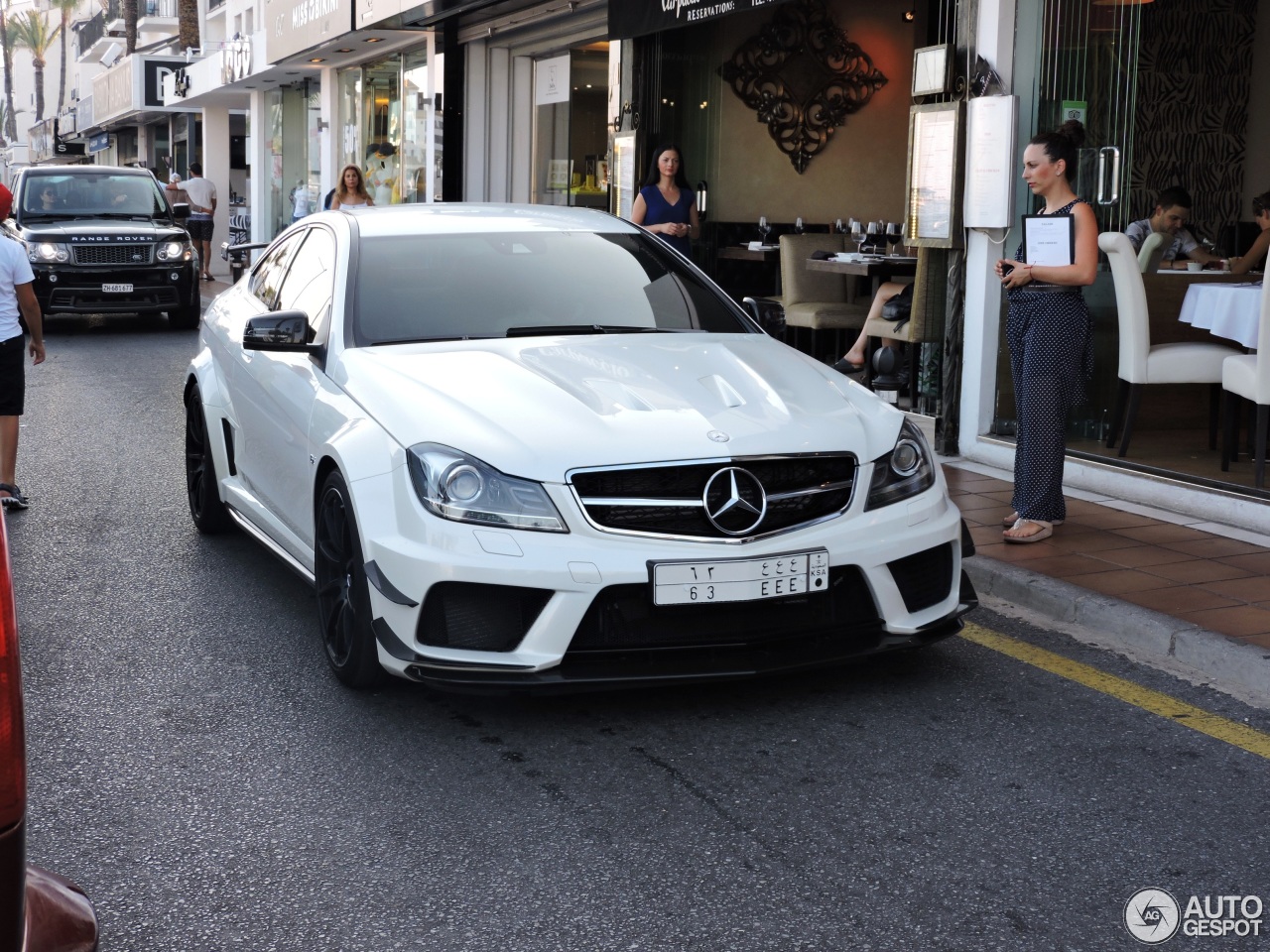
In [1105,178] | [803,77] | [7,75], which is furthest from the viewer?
[7,75]

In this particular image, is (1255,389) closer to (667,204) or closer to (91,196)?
(667,204)

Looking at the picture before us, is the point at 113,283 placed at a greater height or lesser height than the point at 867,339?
greater

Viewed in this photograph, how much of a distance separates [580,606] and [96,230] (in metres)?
14.6

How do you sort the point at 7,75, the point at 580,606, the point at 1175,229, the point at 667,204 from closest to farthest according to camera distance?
1. the point at 580,606
2. the point at 1175,229
3. the point at 667,204
4. the point at 7,75

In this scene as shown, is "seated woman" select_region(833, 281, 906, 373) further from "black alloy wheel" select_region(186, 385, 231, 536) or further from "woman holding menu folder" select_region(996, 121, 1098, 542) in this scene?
"black alloy wheel" select_region(186, 385, 231, 536)

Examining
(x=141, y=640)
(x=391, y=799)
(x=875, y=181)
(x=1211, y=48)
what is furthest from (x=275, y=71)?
(x=391, y=799)

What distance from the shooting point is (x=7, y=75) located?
103m

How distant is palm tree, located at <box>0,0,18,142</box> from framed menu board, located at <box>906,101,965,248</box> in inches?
4136

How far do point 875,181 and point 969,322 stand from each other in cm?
765

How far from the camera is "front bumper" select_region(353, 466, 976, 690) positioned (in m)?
3.93

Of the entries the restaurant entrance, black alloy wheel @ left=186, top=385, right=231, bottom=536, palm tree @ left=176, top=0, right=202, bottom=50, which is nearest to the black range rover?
black alloy wheel @ left=186, top=385, right=231, bottom=536

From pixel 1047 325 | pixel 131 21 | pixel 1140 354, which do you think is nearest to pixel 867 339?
pixel 1140 354

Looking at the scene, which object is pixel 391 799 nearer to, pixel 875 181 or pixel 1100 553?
pixel 1100 553

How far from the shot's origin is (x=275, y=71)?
26.8 metres
